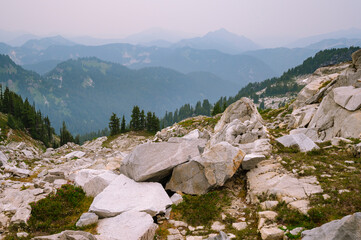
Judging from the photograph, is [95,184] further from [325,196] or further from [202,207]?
[325,196]

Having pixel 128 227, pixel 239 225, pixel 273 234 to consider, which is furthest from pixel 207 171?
pixel 128 227

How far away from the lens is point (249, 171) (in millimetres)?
17328

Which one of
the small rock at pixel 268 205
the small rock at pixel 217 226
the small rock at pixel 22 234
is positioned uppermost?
the small rock at pixel 268 205

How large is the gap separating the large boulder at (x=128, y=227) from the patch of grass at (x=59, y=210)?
2.05m

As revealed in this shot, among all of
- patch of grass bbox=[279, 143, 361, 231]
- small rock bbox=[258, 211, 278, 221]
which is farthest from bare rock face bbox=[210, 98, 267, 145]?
small rock bbox=[258, 211, 278, 221]

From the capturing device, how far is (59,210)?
47.5 feet

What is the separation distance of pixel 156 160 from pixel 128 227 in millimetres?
6269

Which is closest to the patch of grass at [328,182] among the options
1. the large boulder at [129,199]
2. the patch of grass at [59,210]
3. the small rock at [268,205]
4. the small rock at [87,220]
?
the small rock at [268,205]

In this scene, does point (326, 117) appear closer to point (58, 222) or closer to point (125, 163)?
point (125, 163)

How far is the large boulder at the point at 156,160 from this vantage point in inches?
661

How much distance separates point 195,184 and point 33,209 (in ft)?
37.0

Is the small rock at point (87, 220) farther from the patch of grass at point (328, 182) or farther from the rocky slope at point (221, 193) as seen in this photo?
the patch of grass at point (328, 182)

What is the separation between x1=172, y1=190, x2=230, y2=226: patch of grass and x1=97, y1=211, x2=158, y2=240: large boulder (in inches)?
92.1

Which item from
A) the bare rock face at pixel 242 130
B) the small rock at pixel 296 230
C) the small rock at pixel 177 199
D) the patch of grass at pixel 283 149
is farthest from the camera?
the bare rock face at pixel 242 130
